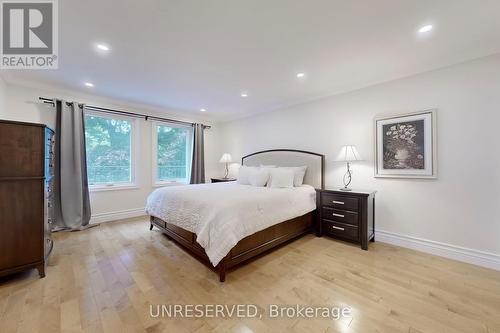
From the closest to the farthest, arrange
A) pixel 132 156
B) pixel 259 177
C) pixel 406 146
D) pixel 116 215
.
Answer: pixel 406 146 → pixel 259 177 → pixel 116 215 → pixel 132 156

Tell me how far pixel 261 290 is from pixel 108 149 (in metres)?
4.08

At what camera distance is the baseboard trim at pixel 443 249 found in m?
2.32

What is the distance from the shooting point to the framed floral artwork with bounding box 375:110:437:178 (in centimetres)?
266

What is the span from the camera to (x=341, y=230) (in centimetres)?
302

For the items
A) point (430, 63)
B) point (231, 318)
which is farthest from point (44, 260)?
Answer: point (430, 63)

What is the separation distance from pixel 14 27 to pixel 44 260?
2.30 meters

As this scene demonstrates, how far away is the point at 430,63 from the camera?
2588mm

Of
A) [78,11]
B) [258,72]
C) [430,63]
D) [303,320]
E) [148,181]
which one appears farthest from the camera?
[148,181]

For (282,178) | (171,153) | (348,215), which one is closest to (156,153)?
(171,153)

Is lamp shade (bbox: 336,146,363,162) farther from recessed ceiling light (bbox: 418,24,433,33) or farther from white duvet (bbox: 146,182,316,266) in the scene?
recessed ceiling light (bbox: 418,24,433,33)

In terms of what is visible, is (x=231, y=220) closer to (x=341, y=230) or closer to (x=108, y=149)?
(x=341, y=230)

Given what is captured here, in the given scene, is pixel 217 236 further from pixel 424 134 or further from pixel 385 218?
pixel 424 134

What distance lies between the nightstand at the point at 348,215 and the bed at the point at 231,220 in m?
0.23

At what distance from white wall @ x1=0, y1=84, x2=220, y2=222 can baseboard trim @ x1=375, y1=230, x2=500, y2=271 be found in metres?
4.60
